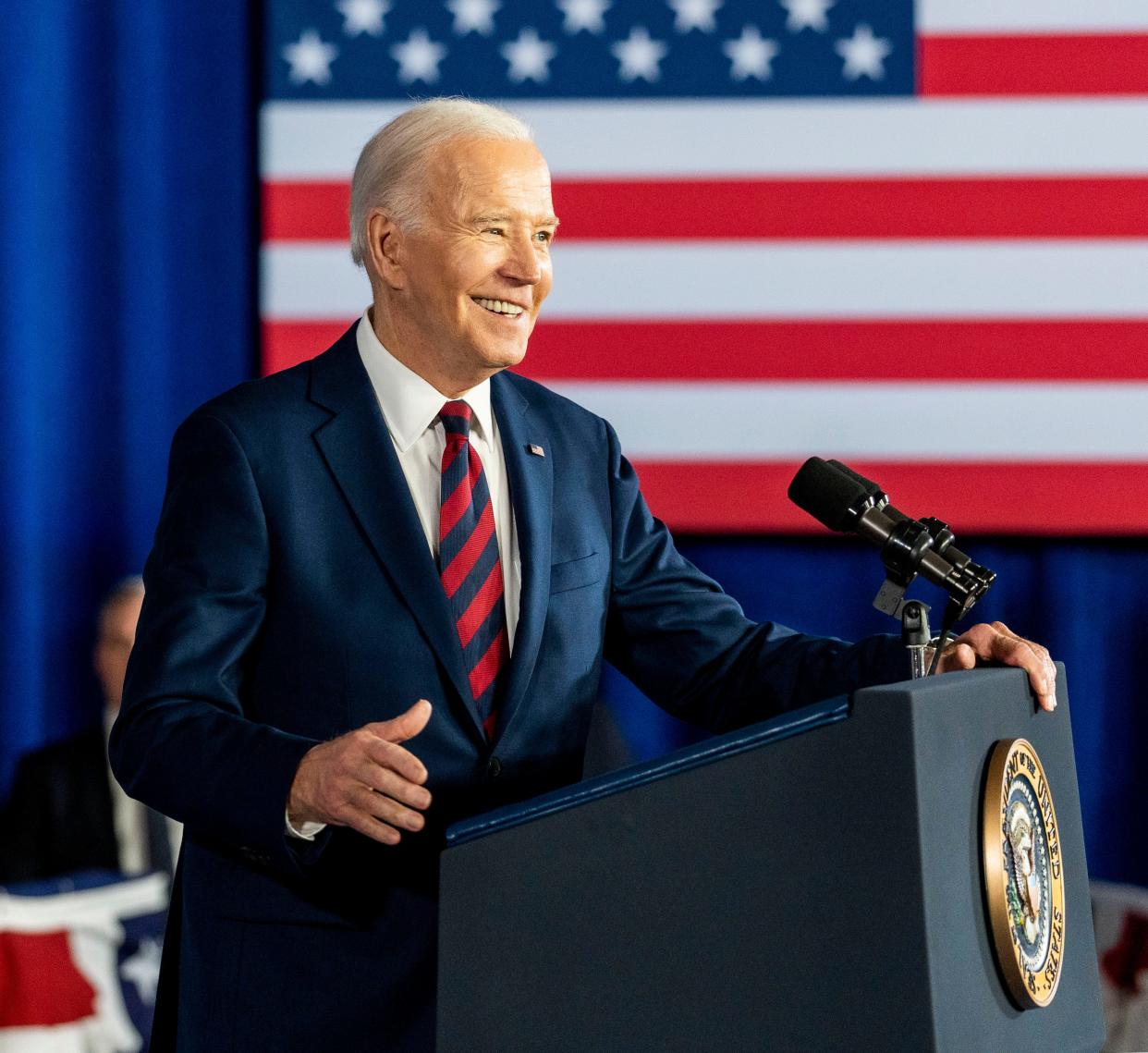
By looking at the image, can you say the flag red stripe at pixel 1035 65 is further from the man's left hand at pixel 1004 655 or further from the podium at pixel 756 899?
the podium at pixel 756 899

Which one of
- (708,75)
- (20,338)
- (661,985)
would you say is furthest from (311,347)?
(661,985)

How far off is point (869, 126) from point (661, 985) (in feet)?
7.62

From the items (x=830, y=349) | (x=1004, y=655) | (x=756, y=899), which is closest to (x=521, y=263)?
(x=1004, y=655)

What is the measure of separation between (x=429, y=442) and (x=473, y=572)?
136mm

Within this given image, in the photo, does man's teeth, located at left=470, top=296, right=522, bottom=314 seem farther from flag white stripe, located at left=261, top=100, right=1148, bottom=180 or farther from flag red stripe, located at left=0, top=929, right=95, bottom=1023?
flag white stripe, located at left=261, top=100, right=1148, bottom=180

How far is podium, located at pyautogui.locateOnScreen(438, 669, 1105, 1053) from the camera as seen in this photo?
35.2 inches

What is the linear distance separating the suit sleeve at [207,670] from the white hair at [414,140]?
10.2 inches


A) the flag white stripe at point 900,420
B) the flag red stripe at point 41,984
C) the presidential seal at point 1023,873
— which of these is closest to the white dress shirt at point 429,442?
the presidential seal at point 1023,873

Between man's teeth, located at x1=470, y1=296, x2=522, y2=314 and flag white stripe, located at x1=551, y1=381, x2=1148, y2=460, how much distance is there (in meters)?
1.59

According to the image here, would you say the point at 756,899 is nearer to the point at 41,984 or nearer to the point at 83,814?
the point at 41,984

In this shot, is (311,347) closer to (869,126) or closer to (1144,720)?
(869,126)

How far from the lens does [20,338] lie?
3.00m

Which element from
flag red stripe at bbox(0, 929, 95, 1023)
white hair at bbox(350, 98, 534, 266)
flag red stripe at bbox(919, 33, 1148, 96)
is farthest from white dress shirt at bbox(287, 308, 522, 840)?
flag red stripe at bbox(919, 33, 1148, 96)

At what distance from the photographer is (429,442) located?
137 centimetres
